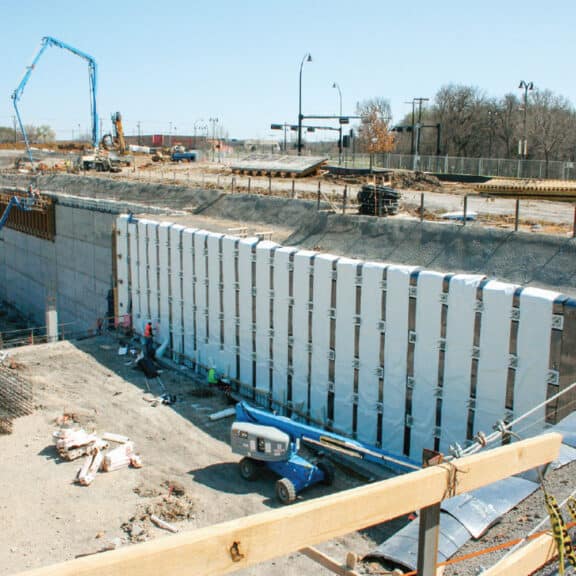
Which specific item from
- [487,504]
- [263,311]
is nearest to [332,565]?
[487,504]

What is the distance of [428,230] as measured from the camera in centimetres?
1825

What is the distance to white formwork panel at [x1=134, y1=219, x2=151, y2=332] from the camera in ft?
73.4

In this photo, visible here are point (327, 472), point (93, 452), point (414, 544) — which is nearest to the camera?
point (414, 544)

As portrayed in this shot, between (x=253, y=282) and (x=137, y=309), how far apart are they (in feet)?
22.1

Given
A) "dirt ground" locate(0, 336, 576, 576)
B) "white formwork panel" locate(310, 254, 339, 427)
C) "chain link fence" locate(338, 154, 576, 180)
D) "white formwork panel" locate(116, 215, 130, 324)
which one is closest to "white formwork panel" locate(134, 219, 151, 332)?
"white formwork panel" locate(116, 215, 130, 324)

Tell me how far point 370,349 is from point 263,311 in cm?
382

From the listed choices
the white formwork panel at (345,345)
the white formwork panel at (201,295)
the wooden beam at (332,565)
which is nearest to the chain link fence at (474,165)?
the white formwork panel at (201,295)

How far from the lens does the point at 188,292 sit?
20.6 metres

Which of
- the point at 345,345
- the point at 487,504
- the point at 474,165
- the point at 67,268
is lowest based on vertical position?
the point at 67,268

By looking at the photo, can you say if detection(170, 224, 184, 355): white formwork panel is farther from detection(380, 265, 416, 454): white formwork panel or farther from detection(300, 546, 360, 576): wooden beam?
detection(300, 546, 360, 576): wooden beam

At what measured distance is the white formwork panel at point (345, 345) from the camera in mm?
15219

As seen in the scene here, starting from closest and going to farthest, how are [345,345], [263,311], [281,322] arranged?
[345,345] < [281,322] < [263,311]

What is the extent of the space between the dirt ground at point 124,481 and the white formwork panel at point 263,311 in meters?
1.33

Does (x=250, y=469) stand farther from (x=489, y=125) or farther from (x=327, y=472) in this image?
(x=489, y=125)
